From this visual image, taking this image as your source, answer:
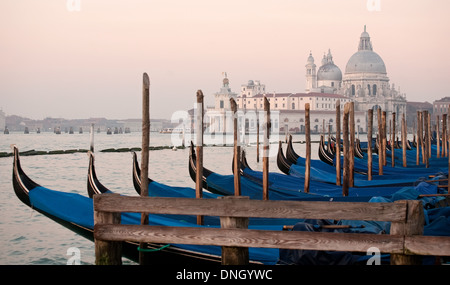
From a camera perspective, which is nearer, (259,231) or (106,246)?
(259,231)

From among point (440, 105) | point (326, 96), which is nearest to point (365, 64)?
point (326, 96)

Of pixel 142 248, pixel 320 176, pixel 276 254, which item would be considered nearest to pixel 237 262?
pixel 276 254

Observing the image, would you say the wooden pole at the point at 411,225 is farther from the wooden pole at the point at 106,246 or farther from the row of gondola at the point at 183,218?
the wooden pole at the point at 106,246

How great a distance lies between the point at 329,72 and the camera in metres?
74.8

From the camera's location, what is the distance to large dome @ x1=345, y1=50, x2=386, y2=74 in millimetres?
71438

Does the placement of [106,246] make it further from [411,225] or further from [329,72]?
[329,72]

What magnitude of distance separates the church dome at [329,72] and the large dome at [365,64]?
2572mm

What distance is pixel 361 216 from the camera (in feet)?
10.0

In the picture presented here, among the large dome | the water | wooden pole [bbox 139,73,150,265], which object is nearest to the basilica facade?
the large dome

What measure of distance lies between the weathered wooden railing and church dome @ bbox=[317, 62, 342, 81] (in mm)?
72618

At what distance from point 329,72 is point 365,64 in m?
4.85

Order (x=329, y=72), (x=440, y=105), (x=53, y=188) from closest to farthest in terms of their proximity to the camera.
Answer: (x=53, y=188)
(x=329, y=72)
(x=440, y=105)

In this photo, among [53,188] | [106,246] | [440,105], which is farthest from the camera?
[440,105]

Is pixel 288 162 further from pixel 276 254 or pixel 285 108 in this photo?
pixel 285 108
